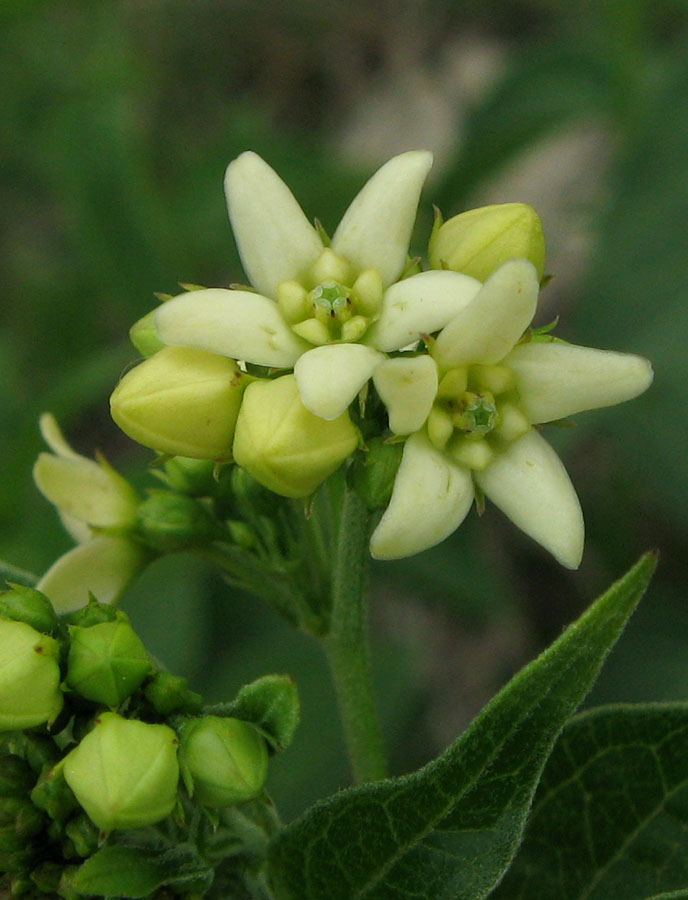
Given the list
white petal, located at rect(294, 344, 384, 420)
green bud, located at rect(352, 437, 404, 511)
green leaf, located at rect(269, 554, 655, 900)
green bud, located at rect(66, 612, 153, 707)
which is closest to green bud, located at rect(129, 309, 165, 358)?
white petal, located at rect(294, 344, 384, 420)

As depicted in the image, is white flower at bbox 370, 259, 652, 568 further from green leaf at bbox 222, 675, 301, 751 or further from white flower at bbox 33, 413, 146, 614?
white flower at bbox 33, 413, 146, 614

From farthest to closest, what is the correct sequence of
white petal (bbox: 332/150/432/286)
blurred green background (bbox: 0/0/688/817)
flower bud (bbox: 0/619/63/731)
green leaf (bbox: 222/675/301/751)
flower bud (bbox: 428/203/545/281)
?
blurred green background (bbox: 0/0/688/817) → white petal (bbox: 332/150/432/286) → flower bud (bbox: 428/203/545/281) → green leaf (bbox: 222/675/301/751) → flower bud (bbox: 0/619/63/731)

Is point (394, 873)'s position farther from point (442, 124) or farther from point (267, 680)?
point (442, 124)

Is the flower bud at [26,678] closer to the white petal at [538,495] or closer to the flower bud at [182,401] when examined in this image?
the flower bud at [182,401]

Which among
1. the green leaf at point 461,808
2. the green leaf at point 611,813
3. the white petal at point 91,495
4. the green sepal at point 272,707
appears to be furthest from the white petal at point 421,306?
the green leaf at point 611,813

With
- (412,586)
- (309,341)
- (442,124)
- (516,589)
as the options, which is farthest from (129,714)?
(442,124)
